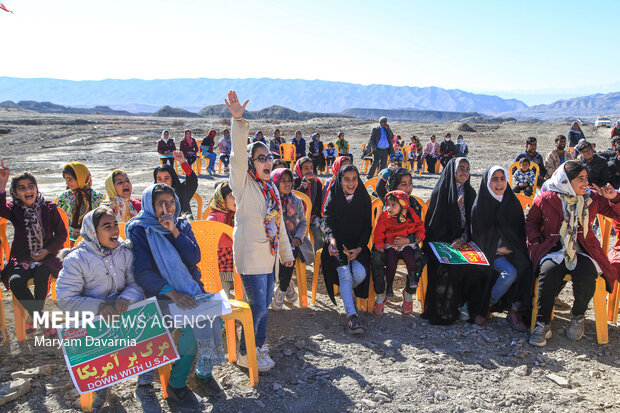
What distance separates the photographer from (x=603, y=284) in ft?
11.7

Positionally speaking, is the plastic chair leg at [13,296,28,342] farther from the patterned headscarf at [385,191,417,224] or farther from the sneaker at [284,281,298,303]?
the patterned headscarf at [385,191,417,224]

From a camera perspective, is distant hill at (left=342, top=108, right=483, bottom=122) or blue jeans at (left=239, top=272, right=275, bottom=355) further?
distant hill at (left=342, top=108, right=483, bottom=122)

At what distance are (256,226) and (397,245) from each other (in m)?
1.57

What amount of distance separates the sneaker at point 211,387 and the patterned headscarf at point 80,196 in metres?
2.32

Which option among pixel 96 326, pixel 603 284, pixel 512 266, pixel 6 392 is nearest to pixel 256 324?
pixel 96 326

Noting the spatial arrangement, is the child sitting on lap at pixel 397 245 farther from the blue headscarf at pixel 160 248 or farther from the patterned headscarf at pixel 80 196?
the patterned headscarf at pixel 80 196

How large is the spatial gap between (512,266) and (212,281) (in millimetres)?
2671

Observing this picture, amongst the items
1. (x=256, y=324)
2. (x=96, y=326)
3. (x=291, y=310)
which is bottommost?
(x=291, y=310)

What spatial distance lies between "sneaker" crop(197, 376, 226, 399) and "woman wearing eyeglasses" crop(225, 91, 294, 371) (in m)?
0.34

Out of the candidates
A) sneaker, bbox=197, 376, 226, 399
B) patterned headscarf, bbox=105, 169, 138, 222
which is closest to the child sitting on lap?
sneaker, bbox=197, 376, 226, 399

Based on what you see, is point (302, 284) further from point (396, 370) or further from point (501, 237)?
point (501, 237)

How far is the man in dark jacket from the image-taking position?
6.44 m

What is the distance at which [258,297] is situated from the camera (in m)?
3.12

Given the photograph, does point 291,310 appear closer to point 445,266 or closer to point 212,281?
point 212,281
